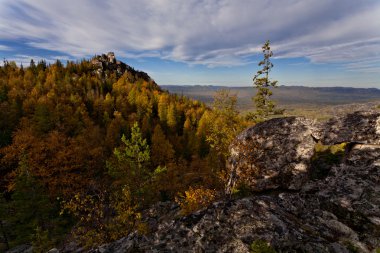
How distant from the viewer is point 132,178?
49.6m

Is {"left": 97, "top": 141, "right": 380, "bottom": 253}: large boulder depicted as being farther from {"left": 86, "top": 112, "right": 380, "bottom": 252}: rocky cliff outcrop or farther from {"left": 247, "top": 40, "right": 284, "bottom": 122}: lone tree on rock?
{"left": 247, "top": 40, "right": 284, "bottom": 122}: lone tree on rock

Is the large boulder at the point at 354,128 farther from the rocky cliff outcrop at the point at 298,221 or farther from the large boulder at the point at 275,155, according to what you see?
the large boulder at the point at 275,155

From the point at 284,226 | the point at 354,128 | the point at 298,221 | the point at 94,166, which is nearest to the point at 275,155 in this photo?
the point at 354,128

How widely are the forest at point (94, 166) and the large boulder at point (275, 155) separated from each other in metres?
2.91

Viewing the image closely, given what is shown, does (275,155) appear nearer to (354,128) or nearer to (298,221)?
(354,128)

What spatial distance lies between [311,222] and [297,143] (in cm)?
1228

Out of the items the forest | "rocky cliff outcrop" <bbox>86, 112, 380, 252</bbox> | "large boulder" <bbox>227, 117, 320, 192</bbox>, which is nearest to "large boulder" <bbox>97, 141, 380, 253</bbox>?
"rocky cliff outcrop" <bbox>86, 112, 380, 252</bbox>

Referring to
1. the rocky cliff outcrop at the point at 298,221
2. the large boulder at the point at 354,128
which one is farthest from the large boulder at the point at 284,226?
the large boulder at the point at 354,128

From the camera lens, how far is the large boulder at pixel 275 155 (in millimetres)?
21875

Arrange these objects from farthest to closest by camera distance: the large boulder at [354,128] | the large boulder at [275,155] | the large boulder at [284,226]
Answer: the large boulder at [275,155]
the large boulder at [354,128]
the large boulder at [284,226]

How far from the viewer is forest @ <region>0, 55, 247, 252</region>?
25975 mm

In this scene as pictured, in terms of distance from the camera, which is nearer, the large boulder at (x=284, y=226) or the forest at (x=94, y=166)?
the large boulder at (x=284, y=226)

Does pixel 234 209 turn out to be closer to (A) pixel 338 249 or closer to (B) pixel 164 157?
(A) pixel 338 249

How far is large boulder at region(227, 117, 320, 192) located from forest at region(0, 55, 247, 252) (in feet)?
9.54
